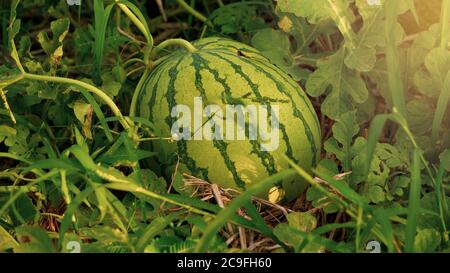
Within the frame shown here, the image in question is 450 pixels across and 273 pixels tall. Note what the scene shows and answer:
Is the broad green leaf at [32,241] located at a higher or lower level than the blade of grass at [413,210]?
lower

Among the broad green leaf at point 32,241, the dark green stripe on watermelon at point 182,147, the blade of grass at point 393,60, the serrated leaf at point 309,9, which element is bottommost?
the broad green leaf at point 32,241

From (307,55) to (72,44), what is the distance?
100 centimetres

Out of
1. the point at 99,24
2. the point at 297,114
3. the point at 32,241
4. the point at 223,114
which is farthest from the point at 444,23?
the point at 32,241

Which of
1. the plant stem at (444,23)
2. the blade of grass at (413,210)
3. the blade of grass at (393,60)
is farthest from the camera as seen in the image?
the plant stem at (444,23)

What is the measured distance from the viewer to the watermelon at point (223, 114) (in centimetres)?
207

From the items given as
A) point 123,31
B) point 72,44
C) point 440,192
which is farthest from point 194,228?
point 72,44

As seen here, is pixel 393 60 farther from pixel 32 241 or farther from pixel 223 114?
pixel 32 241

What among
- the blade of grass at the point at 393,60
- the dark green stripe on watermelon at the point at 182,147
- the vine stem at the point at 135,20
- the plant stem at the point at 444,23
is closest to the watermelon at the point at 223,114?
the dark green stripe on watermelon at the point at 182,147

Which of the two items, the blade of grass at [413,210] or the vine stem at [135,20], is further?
the vine stem at [135,20]

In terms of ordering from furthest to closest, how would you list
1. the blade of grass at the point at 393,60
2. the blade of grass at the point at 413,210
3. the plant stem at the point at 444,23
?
the plant stem at the point at 444,23 → the blade of grass at the point at 393,60 → the blade of grass at the point at 413,210

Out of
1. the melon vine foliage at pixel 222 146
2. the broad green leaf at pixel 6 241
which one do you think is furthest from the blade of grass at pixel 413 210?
the broad green leaf at pixel 6 241

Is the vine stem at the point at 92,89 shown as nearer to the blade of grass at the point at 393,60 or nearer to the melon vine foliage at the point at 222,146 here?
the melon vine foliage at the point at 222,146

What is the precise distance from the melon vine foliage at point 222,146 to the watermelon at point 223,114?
0.02m
